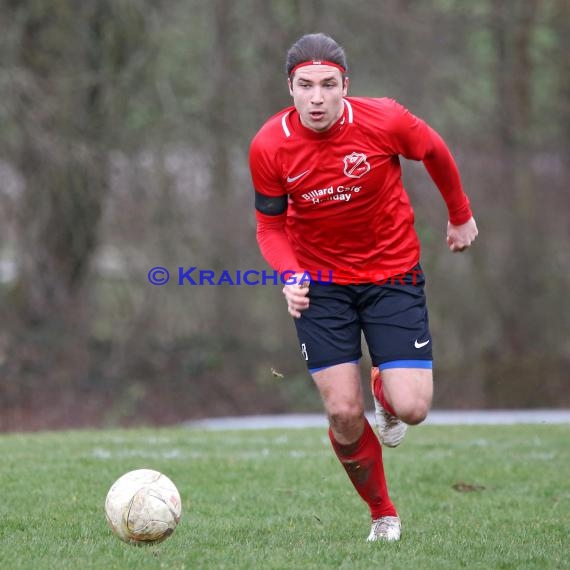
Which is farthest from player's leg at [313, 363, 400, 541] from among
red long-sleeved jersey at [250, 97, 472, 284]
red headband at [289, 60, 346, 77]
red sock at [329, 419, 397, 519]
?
red headband at [289, 60, 346, 77]

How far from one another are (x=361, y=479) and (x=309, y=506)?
1.16 meters

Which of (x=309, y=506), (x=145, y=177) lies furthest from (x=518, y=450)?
(x=145, y=177)

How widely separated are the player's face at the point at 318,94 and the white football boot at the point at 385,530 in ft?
6.32

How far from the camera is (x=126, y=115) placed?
1434cm

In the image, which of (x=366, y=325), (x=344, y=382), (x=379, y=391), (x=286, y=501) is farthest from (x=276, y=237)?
(x=286, y=501)

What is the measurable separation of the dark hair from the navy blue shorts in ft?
3.54

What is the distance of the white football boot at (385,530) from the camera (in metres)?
5.21

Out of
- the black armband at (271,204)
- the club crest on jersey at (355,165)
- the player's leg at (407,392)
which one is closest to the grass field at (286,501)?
the player's leg at (407,392)

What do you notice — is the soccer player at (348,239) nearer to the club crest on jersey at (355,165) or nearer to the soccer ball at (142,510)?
the club crest on jersey at (355,165)

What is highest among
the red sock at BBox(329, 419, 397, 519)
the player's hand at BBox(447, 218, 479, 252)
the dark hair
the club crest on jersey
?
the dark hair

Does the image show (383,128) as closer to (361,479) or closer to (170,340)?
(361,479)

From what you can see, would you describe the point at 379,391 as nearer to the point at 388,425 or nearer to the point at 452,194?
the point at 388,425

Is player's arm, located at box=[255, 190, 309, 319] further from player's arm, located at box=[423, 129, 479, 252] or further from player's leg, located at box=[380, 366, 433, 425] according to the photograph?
player's arm, located at box=[423, 129, 479, 252]

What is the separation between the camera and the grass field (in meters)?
4.75
